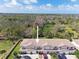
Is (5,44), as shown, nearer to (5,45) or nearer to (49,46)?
(5,45)

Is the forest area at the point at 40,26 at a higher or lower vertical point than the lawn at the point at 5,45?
higher

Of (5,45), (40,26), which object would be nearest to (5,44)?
(5,45)

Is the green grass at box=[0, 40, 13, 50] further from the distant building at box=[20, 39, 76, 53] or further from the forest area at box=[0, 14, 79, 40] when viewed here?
the distant building at box=[20, 39, 76, 53]

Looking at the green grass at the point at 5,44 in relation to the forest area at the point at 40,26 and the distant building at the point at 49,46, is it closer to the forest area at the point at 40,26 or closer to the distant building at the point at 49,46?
the forest area at the point at 40,26

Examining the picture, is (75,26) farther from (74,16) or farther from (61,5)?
(61,5)

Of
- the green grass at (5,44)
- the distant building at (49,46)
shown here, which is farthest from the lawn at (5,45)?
the distant building at (49,46)

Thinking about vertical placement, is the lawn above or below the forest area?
below

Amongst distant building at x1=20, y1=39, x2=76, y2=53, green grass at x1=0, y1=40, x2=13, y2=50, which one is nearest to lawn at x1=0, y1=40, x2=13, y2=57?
green grass at x1=0, y1=40, x2=13, y2=50

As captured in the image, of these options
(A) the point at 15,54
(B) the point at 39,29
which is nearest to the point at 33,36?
(B) the point at 39,29
